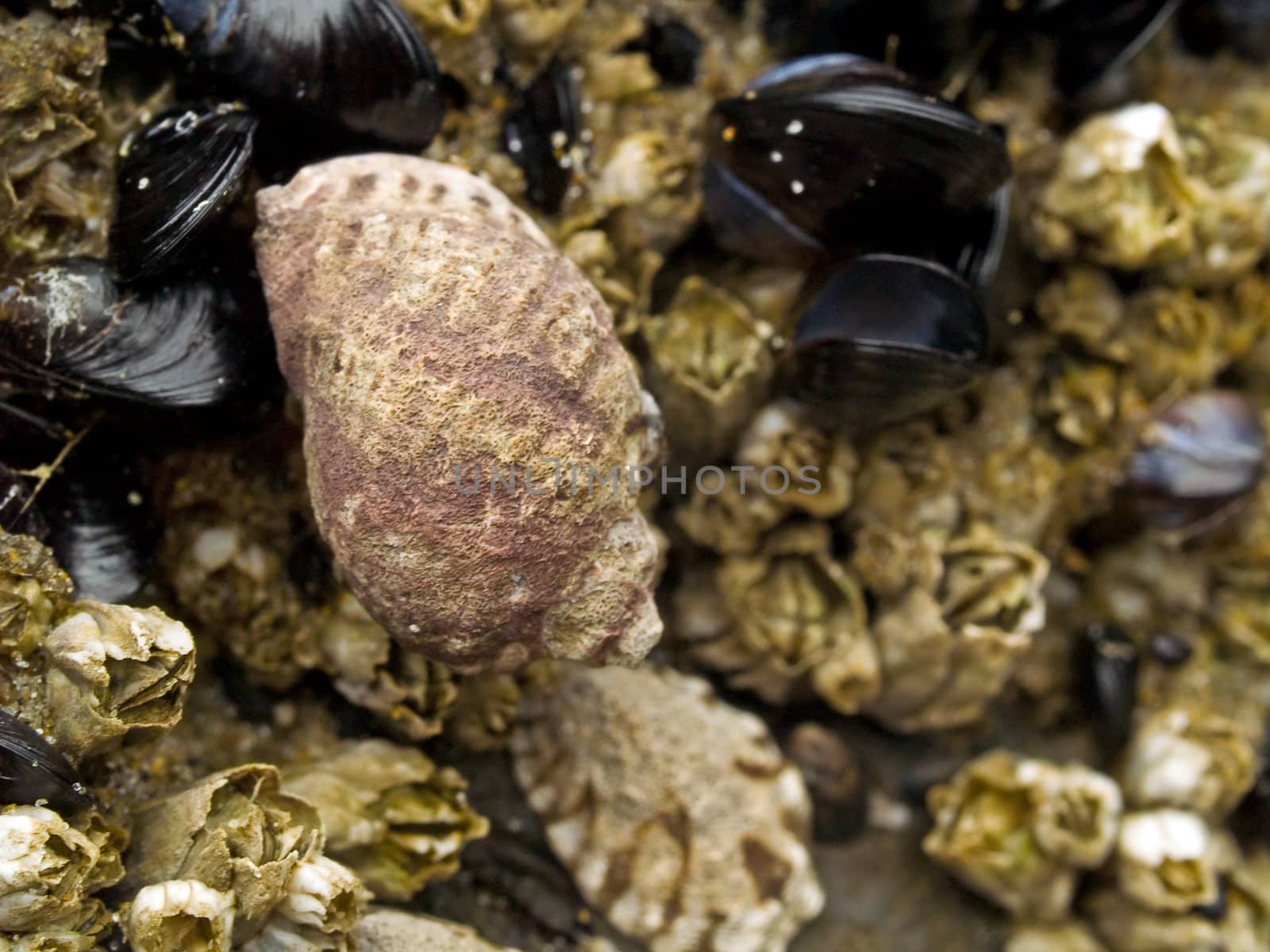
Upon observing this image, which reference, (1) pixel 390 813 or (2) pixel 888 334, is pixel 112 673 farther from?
(2) pixel 888 334

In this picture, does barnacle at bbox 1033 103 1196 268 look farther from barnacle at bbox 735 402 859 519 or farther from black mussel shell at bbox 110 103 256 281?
black mussel shell at bbox 110 103 256 281

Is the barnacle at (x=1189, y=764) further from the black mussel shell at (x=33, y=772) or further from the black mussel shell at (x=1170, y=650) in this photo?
the black mussel shell at (x=33, y=772)

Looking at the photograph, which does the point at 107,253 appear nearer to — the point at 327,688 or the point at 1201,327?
the point at 327,688

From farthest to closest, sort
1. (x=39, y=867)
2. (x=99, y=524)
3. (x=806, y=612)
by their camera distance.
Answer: (x=806, y=612) → (x=99, y=524) → (x=39, y=867)

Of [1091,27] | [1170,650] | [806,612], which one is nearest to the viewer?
[806,612]

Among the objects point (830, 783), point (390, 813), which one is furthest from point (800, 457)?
point (390, 813)

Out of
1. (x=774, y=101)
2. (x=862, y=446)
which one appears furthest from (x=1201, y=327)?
(x=774, y=101)

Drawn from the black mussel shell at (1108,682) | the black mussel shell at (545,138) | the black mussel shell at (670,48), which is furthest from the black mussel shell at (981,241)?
the black mussel shell at (1108,682)
